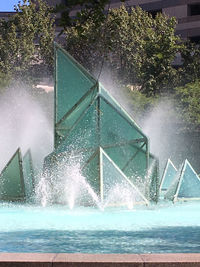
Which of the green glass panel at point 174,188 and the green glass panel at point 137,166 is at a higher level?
the green glass panel at point 137,166

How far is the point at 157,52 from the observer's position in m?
49.4

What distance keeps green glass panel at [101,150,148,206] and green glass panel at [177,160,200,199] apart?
8.62ft

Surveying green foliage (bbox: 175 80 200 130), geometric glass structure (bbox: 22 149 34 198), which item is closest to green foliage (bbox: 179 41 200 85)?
green foliage (bbox: 175 80 200 130)

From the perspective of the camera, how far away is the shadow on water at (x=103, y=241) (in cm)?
832

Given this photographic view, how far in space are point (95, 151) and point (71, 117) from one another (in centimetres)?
237

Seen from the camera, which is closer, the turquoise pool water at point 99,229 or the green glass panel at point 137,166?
the turquoise pool water at point 99,229

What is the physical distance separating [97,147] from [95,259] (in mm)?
9732

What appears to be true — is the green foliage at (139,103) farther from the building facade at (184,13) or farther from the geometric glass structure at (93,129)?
the building facade at (184,13)

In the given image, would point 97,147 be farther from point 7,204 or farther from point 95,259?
point 95,259

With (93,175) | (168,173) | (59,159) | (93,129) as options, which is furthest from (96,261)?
(168,173)

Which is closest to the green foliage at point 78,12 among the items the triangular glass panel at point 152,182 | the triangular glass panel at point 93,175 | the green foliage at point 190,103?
the triangular glass panel at point 93,175

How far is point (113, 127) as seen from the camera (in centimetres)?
1655

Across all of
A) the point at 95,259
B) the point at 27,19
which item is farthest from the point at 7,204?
the point at 27,19

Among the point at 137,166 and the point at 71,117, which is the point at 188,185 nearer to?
the point at 137,166
